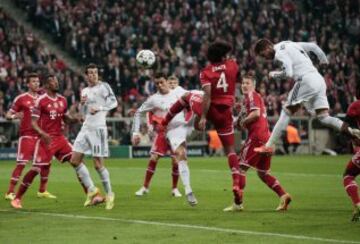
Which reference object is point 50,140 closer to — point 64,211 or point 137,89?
point 64,211

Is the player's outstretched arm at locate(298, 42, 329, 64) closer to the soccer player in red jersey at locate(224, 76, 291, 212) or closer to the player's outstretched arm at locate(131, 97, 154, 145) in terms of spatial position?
the soccer player in red jersey at locate(224, 76, 291, 212)

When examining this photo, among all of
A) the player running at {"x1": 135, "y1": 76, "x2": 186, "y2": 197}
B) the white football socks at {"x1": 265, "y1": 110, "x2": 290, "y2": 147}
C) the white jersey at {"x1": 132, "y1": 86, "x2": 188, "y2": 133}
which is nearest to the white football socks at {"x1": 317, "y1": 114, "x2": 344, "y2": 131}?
the white football socks at {"x1": 265, "y1": 110, "x2": 290, "y2": 147}

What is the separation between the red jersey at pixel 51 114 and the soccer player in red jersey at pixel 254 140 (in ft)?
11.9

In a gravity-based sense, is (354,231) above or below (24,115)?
below

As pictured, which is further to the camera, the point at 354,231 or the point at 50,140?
the point at 50,140

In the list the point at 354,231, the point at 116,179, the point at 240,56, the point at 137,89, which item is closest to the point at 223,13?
the point at 240,56

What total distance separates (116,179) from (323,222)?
12.0m

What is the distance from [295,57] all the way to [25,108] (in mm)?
7359

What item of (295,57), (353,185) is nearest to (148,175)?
(295,57)

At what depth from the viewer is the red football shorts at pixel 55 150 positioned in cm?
1742

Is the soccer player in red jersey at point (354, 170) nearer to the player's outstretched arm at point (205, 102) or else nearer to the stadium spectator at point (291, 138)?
the player's outstretched arm at point (205, 102)

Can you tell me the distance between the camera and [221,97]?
50.9 feet

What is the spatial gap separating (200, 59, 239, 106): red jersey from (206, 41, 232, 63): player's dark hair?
10 centimetres

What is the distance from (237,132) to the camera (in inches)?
1553
